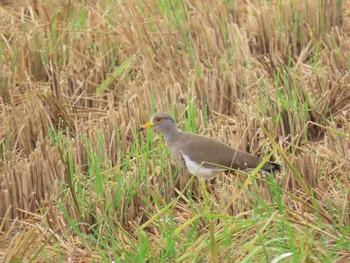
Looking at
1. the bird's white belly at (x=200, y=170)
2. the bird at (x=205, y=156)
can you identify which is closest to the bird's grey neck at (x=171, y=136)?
the bird at (x=205, y=156)

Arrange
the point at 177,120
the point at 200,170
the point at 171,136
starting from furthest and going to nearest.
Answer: the point at 177,120, the point at 171,136, the point at 200,170

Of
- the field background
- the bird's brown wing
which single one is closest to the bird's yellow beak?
the field background

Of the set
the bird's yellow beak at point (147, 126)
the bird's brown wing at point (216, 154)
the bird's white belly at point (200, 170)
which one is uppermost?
the bird's yellow beak at point (147, 126)

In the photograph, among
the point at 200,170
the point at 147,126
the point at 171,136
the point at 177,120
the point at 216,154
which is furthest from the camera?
the point at 177,120

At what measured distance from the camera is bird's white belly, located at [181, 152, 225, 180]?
5480 millimetres

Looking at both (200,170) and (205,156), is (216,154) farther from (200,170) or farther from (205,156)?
(200,170)

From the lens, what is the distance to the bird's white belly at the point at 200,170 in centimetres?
Result: 548

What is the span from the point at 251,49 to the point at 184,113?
1.22 meters

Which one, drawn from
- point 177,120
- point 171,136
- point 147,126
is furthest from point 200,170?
point 177,120

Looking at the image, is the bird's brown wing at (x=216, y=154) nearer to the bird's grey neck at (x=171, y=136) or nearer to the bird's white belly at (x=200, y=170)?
the bird's white belly at (x=200, y=170)

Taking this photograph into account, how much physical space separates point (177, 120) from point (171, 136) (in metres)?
0.67

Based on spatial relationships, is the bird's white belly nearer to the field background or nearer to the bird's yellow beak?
the field background

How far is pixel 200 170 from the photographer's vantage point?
18.0ft

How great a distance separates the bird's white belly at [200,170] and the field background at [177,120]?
0.09m
